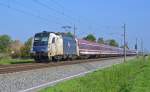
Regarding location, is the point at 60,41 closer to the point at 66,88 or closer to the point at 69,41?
the point at 69,41

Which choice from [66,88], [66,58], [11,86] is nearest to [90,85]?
[66,88]

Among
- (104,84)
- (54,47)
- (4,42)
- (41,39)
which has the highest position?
(4,42)

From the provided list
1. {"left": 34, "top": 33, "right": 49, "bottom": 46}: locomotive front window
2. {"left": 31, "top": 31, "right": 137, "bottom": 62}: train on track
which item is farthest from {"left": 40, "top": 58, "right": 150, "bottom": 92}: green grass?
{"left": 34, "top": 33, "right": 49, "bottom": 46}: locomotive front window

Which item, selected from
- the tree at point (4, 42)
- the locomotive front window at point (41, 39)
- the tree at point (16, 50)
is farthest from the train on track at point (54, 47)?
the tree at point (4, 42)

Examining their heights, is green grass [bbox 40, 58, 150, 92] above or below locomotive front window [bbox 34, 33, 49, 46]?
below

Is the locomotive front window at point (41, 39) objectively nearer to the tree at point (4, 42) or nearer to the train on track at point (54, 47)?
the train on track at point (54, 47)

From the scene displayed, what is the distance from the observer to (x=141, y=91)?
596 inches

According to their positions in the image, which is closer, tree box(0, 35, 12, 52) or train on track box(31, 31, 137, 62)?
train on track box(31, 31, 137, 62)

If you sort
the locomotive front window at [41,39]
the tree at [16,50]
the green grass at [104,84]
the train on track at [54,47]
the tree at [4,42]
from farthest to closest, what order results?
the tree at [4,42], the tree at [16,50], the locomotive front window at [41,39], the train on track at [54,47], the green grass at [104,84]

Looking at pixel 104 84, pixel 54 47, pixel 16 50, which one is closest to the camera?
pixel 104 84

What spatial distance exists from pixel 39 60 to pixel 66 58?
677cm

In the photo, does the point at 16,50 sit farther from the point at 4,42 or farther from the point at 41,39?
the point at 41,39

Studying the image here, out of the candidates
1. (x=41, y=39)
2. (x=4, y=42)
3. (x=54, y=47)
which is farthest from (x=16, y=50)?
(x=41, y=39)

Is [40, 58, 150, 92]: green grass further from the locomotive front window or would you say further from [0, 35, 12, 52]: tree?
[0, 35, 12, 52]: tree
